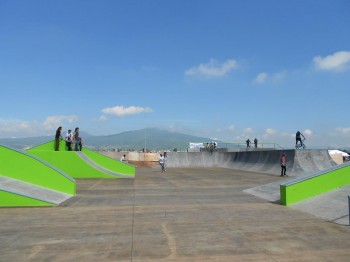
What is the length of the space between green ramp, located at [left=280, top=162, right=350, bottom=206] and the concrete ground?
0.58 m

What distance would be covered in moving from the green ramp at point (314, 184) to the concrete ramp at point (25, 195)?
24.5 feet

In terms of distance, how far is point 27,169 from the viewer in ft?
39.3

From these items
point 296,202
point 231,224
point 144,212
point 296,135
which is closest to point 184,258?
point 231,224

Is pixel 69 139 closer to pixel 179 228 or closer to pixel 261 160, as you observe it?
pixel 179 228

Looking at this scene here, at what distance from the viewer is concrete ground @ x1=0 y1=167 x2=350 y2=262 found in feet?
18.4

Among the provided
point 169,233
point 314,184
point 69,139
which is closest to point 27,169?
point 169,233

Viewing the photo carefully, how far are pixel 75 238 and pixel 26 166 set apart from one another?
6.53 meters

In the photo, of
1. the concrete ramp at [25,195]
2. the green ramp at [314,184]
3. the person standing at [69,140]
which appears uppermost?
the person standing at [69,140]

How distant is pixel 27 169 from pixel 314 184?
406 inches

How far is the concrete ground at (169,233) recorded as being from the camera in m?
5.61

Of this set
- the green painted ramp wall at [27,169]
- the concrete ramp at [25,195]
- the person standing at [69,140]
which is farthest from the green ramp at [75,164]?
the concrete ramp at [25,195]

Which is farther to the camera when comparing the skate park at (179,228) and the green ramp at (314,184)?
the green ramp at (314,184)

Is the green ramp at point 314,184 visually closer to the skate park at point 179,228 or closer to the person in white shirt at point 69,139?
the skate park at point 179,228

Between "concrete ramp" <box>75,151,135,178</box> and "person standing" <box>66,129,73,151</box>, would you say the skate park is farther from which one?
"person standing" <box>66,129,73,151</box>
